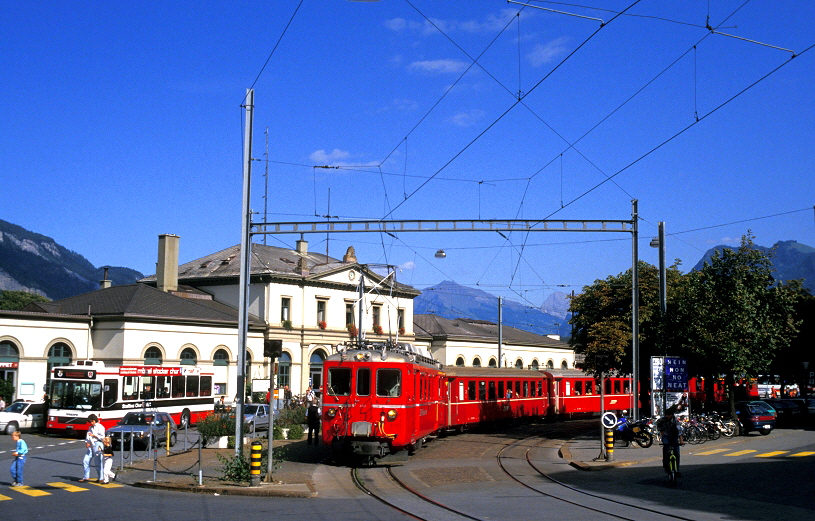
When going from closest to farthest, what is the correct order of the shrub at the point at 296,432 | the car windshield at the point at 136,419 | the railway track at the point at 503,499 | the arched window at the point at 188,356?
the railway track at the point at 503,499 < the car windshield at the point at 136,419 < the shrub at the point at 296,432 < the arched window at the point at 188,356

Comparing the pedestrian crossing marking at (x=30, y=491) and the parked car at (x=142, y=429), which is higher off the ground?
the parked car at (x=142, y=429)

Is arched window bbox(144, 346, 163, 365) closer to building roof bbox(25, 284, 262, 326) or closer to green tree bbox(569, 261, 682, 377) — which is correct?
building roof bbox(25, 284, 262, 326)

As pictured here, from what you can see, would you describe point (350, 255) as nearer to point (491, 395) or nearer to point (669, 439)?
point (491, 395)

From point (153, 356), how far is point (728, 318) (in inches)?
1266

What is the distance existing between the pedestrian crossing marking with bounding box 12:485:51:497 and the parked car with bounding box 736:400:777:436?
24.5 m

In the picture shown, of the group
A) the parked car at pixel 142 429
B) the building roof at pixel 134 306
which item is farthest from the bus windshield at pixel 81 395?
the building roof at pixel 134 306

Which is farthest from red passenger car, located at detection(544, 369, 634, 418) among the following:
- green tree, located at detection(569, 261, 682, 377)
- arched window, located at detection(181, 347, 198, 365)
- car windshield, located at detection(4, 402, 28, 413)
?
car windshield, located at detection(4, 402, 28, 413)

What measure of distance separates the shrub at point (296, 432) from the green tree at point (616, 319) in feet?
36.7

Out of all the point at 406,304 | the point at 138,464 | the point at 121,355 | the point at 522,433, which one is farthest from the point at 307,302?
the point at 138,464

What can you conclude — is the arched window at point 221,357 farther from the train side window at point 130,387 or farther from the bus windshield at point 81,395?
the bus windshield at point 81,395

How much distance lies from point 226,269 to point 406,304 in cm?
1693

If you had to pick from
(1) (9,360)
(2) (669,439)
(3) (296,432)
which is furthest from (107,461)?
Result: (1) (9,360)

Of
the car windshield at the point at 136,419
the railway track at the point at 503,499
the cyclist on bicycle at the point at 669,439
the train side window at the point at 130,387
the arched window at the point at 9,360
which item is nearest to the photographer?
the railway track at the point at 503,499

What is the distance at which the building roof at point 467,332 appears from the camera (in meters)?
74.0
